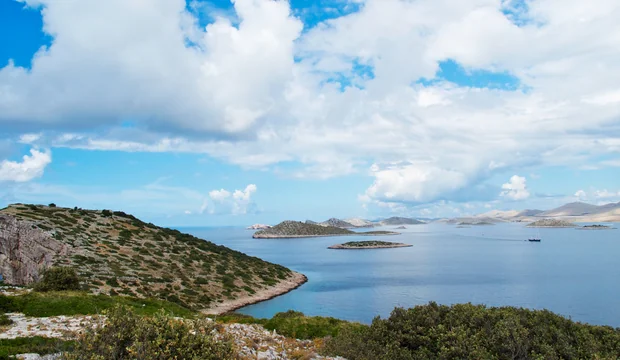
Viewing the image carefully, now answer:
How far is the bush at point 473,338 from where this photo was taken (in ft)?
40.4

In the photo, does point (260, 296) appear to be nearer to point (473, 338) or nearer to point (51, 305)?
point (51, 305)

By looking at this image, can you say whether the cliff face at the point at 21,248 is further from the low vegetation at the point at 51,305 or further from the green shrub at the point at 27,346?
the green shrub at the point at 27,346

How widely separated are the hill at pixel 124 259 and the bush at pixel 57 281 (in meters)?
7.94

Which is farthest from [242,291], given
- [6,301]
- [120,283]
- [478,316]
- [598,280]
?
[598,280]

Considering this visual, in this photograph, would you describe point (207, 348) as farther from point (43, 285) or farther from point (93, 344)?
point (43, 285)

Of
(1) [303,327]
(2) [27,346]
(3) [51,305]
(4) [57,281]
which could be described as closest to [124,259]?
(4) [57,281]

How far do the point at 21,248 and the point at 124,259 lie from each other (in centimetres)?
1063

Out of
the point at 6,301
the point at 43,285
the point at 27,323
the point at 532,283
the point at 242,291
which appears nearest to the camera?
the point at 27,323

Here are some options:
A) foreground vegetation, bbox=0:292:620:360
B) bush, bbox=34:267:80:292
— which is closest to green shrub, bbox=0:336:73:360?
foreground vegetation, bbox=0:292:620:360

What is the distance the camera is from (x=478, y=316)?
13883 millimetres

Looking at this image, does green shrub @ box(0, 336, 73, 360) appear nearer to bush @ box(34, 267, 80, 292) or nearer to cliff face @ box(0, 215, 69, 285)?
bush @ box(34, 267, 80, 292)

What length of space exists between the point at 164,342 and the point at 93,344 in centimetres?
141

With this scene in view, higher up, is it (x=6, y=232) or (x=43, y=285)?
(x=6, y=232)

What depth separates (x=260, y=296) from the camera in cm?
5334
